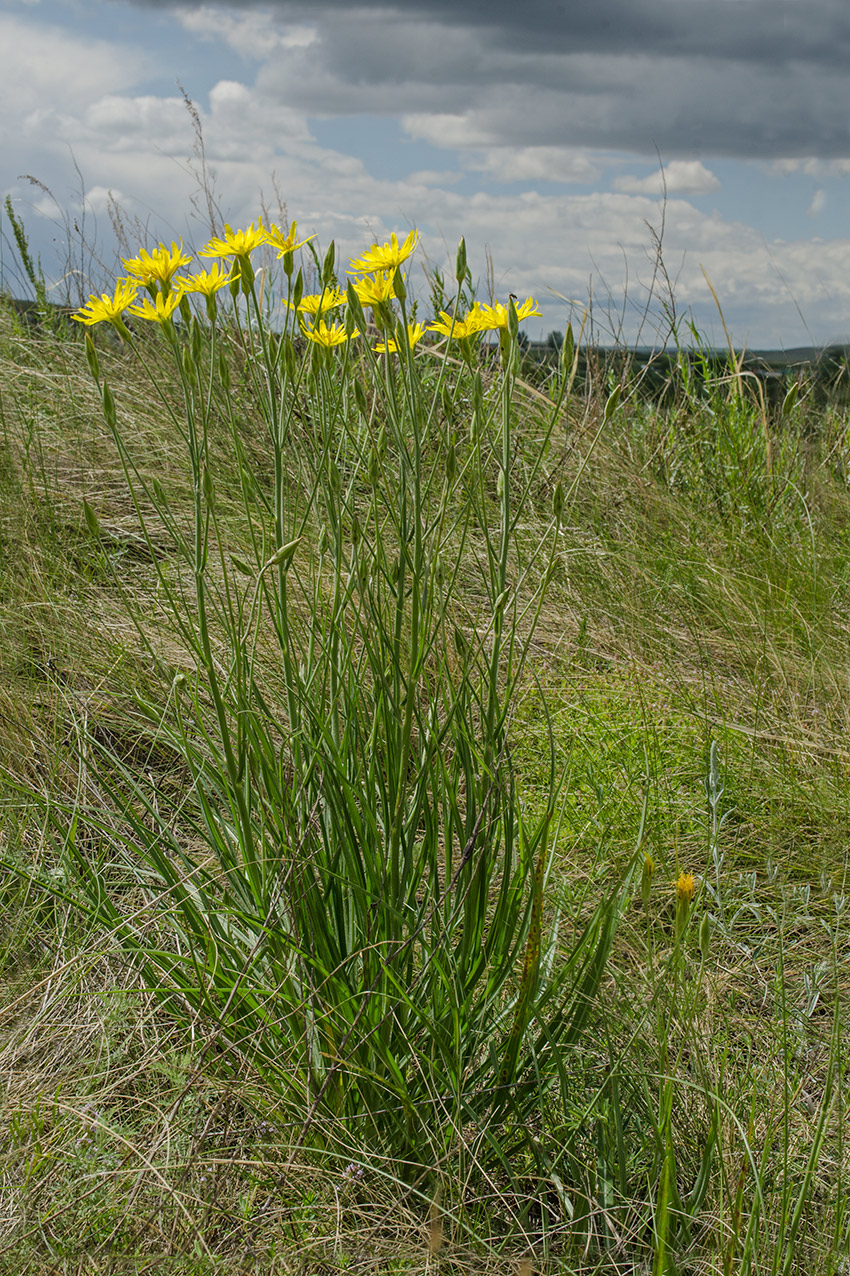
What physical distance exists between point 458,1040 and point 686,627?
2.11 metres

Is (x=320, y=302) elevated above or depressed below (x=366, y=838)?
above

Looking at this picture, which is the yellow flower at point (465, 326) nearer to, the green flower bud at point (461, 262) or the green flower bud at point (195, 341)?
the green flower bud at point (461, 262)

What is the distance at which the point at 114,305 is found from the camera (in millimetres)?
1173

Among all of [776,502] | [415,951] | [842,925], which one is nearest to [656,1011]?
[415,951]

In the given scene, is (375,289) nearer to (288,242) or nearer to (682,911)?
(288,242)

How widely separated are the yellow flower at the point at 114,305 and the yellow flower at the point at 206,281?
0.06m

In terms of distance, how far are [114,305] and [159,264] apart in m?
0.12

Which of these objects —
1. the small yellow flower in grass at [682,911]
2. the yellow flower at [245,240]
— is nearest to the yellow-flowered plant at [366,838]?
the yellow flower at [245,240]

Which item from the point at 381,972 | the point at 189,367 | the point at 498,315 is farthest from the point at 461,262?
the point at 381,972

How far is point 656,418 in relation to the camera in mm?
4059

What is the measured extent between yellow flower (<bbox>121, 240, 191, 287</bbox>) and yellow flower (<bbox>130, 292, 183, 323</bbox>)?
0.7 inches

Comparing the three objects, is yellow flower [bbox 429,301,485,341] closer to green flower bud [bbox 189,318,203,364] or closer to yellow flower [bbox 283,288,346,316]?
yellow flower [bbox 283,288,346,316]

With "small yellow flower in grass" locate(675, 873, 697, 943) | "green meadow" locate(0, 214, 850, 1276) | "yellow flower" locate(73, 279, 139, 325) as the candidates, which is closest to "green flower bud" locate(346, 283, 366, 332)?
"green meadow" locate(0, 214, 850, 1276)

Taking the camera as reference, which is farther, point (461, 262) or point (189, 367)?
point (461, 262)
